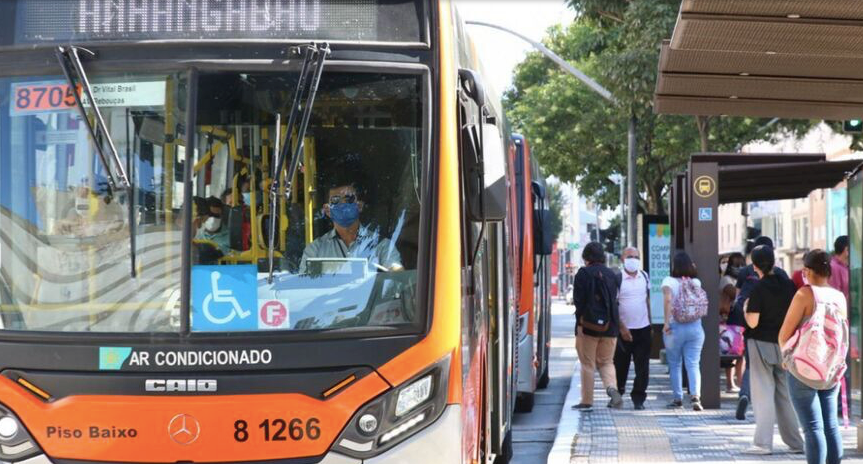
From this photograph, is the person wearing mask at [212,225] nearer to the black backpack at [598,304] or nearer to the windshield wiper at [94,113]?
the windshield wiper at [94,113]

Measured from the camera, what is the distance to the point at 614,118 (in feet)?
141

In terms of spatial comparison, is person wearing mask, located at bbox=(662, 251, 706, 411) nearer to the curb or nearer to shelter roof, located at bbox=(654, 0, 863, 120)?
the curb

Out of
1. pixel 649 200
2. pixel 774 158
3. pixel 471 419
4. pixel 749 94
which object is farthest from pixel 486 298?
pixel 649 200

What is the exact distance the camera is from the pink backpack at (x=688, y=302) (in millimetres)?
14938

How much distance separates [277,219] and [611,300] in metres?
9.18

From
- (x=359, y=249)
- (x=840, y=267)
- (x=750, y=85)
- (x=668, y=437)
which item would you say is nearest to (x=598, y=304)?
(x=840, y=267)

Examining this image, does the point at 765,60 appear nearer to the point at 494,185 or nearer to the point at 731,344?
the point at 494,185

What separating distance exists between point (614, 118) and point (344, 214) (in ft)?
122

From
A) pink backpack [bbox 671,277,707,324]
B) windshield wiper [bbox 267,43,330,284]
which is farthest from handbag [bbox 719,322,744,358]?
windshield wiper [bbox 267,43,330,284]

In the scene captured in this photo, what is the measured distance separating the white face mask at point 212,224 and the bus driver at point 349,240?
409mm

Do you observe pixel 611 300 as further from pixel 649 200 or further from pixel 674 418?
pixel 649 200

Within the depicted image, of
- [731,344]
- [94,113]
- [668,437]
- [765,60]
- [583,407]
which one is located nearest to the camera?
[94,113]

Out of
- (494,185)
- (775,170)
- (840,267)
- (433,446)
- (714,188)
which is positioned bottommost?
(433,446)

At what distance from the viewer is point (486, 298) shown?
871 cm
